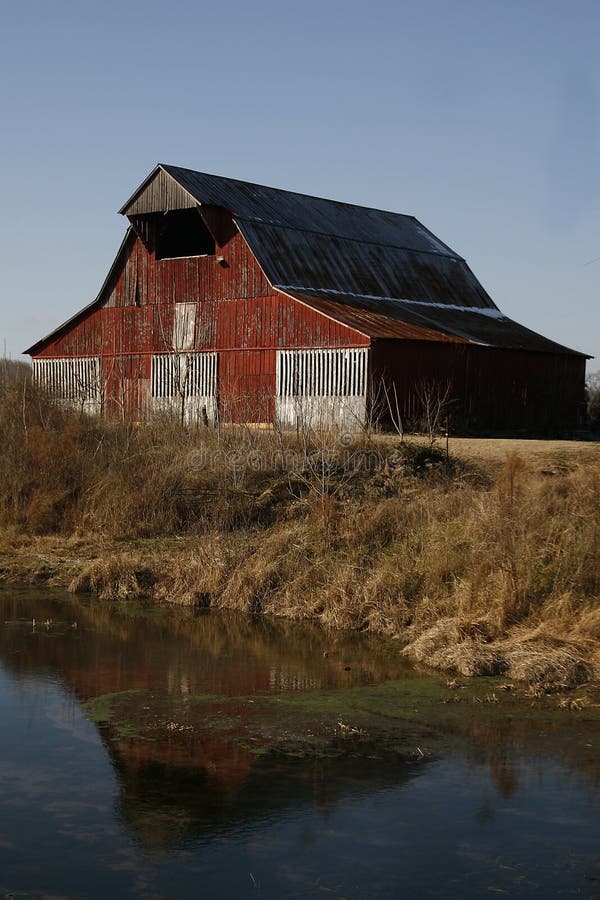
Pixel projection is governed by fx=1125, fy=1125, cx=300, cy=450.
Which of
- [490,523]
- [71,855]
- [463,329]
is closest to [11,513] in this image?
[490,523]

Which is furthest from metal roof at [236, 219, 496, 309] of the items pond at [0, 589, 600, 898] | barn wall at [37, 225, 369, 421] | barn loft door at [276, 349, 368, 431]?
pond at [0, 589, 600, 898]

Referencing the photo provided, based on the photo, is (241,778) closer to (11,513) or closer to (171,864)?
(171,864)

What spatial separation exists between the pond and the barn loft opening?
72.4ft

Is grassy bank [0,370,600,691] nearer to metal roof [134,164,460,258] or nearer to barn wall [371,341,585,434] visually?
barn wall [371,341,585,434]

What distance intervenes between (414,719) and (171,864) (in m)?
4.03

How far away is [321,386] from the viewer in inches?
1160

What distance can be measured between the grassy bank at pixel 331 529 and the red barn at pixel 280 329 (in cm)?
599

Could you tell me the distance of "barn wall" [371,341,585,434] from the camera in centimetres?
2905

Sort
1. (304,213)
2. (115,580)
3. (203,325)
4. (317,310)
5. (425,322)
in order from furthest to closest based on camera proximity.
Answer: (304,213), (203,325), (425,322), (317,310), (115,580)

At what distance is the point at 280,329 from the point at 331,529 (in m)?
13.8

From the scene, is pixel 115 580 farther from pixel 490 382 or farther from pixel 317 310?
pixel 490 382

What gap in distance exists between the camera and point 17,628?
1520cm

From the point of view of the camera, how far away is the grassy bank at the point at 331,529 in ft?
45.3

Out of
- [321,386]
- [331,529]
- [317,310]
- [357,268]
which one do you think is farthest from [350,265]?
[331,529]
